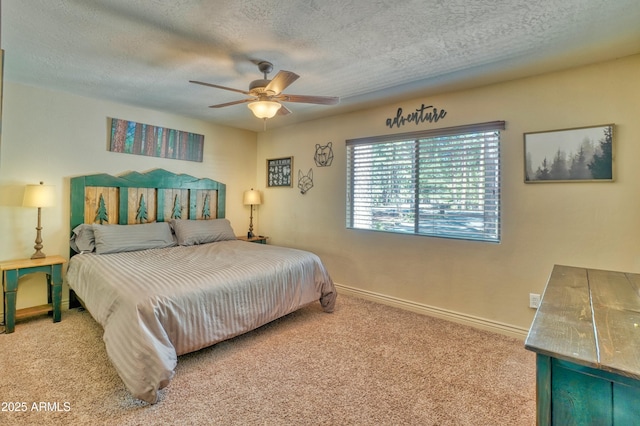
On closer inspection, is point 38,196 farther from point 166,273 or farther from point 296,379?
point 296,379

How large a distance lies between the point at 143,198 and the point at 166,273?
5.90 feet

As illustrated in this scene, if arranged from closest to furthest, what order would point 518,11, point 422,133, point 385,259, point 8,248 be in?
point 518,11 → point 8,248 → point 422,133 → point 385,259

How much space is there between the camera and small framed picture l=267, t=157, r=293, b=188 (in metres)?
4.36

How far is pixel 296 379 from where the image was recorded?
1949mm

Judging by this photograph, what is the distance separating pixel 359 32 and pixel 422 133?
148 cm

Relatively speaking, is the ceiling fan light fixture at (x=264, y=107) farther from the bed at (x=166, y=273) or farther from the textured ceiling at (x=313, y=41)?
the bed at (x=166, y=273)

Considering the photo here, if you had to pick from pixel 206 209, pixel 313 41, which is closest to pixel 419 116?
pixel 313 41

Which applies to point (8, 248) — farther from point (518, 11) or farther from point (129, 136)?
point (518, 11)

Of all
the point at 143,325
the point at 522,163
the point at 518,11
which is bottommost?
the point at 143,325

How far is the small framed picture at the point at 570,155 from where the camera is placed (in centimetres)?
219

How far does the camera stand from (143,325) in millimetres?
1735

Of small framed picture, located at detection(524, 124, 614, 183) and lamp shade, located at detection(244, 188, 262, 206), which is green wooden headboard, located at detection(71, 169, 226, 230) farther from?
small framed picture, located at detection(524, 124, 614, 183)

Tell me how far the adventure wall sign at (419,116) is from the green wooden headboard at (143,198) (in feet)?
8.77

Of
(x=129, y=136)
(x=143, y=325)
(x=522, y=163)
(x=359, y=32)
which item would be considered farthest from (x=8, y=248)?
(x=522, y=163)
